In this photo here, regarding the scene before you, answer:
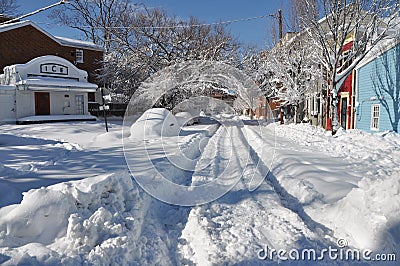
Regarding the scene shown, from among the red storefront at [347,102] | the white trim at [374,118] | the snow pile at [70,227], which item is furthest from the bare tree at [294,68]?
the snow pile at [70,227]

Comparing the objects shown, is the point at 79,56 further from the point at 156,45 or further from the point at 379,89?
the point at 379,89

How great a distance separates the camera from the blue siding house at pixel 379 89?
11.7m

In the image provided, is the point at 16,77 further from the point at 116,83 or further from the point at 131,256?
the point at 131,256

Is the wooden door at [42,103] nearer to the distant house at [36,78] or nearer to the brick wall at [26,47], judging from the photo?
the distant house at [36,78]

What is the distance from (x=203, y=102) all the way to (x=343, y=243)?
707 centimetres

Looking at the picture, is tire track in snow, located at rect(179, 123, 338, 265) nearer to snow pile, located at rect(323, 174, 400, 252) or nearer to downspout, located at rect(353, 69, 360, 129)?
snow pile, located at rect(323, 174, 400, 252)

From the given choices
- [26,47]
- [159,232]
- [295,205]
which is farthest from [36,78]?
[295,205]

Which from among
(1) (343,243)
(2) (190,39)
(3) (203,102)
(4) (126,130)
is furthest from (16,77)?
(1) (343,243)

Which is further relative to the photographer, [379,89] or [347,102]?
[347,102]

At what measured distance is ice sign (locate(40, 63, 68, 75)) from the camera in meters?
19.1

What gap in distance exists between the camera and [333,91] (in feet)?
41.7

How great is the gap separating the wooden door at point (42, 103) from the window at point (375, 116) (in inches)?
802

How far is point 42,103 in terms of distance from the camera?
1914 cm

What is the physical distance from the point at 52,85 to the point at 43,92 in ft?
5.03
